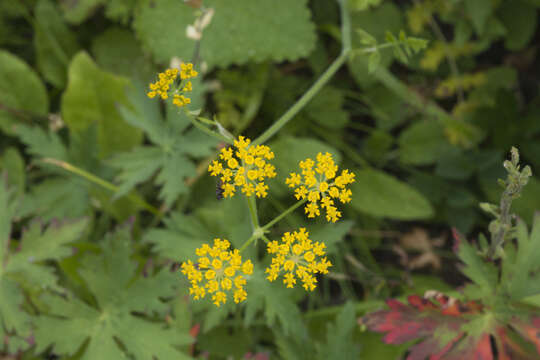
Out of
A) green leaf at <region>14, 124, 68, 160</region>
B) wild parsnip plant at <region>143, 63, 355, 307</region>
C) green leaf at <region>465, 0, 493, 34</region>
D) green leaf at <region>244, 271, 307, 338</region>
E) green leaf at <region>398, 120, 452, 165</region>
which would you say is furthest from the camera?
green leaf at <region>398, 120, 452, 165</region>

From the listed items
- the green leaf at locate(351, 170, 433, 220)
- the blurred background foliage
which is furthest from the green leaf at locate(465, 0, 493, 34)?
the green leaf at locate(351, 170, 433, 220)

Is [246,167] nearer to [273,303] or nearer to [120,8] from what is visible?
[273,303]

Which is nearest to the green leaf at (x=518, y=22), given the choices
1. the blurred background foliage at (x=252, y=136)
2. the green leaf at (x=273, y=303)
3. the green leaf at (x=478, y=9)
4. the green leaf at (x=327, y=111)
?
the blurred background foliage at (x=252, y=136)

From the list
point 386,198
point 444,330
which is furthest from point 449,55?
point 444,330

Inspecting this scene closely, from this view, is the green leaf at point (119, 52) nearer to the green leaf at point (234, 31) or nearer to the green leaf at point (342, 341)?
the green leaf at point (234, 31)

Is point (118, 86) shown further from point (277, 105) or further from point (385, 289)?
point (385, 289)

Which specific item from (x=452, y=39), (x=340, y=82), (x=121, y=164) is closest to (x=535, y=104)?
(x=452, y=39)

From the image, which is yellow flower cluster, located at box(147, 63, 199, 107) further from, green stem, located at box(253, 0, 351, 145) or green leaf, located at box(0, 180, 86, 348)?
green leaf, located at box(0, 180, 86, 348)
